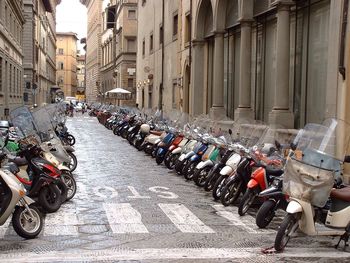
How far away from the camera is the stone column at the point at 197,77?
88.8ft

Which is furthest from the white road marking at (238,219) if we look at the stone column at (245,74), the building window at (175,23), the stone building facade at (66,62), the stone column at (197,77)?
the stone building facade at (66,62)

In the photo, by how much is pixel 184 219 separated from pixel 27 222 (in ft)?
8.11

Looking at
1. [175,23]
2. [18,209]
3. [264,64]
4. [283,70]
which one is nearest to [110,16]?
[175,23]

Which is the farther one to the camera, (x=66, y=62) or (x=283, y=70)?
(x=66, y=62)

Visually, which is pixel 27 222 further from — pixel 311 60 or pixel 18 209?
pixel 311 60

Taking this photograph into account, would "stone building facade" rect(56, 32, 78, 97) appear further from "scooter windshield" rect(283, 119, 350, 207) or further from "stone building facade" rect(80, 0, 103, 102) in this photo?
"scooter windshield" rect(283, 119, 350, 207)

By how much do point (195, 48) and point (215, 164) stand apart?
16.5 m

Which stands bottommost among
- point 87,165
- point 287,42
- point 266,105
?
point 87,165

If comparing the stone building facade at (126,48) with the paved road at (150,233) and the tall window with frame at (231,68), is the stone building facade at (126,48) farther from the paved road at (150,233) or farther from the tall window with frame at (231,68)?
the paved road at (150,233)

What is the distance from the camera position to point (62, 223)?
26.8 ft

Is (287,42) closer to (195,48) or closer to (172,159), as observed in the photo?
(172,159)

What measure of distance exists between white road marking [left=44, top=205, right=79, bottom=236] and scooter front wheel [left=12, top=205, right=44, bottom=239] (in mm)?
259

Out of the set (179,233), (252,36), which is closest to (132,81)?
(252,36)

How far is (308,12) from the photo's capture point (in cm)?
1638
